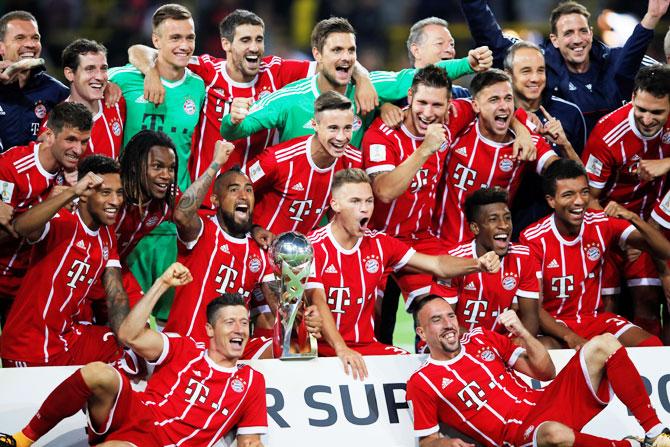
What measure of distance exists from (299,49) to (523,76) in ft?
25.6

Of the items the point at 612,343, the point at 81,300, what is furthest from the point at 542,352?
the point at 81,300

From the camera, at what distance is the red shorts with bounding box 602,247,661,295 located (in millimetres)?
8039

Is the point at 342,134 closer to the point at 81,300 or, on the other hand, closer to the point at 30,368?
the point at 81,300

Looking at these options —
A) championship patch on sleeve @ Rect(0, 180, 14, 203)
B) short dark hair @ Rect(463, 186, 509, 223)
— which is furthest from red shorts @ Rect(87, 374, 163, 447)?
short dark hair @ Rect(463, 186, 509, 223)

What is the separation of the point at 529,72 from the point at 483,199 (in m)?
1.10

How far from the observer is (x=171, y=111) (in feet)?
25.8

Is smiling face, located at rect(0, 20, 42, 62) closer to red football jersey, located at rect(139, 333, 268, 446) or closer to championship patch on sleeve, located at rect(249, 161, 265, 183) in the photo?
championship patch on sleeve, located at rect(249, 161, 265, 183)

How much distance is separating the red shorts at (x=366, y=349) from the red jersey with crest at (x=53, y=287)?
4.53ft

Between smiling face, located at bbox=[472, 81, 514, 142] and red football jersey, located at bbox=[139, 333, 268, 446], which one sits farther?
smiling face, located at bbox=[472, 81, 514, 142]

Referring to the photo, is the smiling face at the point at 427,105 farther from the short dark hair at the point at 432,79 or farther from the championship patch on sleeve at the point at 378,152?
the championship patch on sleeve at the point at 378,152

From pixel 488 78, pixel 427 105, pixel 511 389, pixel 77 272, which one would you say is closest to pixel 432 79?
pixel 427 105

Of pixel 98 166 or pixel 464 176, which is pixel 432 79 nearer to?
pixel 464 176

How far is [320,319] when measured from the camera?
6.97 m

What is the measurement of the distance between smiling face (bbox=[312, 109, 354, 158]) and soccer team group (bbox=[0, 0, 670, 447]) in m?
0.01
